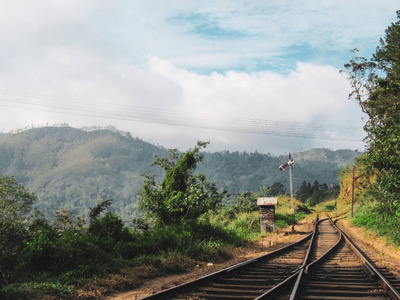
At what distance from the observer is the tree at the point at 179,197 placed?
17.1m

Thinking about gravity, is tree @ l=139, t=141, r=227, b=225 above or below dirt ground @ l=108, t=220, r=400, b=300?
above

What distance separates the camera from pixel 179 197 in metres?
17.3

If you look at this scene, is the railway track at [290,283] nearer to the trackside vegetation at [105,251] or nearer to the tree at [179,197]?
the trackside vegetation at [105,251]

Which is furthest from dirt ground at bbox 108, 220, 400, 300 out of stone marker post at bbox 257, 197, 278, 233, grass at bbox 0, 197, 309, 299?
stone marker post at bbox 257, 197, 278, 233

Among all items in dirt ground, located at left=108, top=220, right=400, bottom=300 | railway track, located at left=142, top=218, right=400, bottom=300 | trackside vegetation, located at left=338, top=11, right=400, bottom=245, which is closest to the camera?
railway track, located at left=142, top=218, right=400, bottom=300

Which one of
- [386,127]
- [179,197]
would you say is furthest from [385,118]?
[179,197]

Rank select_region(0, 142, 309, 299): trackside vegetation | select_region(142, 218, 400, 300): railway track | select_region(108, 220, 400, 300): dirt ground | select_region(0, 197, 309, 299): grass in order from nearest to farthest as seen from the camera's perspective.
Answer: select_region(142, 218, 400, 300): railway track, select_region(0, 197, 309, 299): grass, select_region(108, 220, 400, 300): dirt ground, select_region(0, 142, 309, 299): trackside vegetation

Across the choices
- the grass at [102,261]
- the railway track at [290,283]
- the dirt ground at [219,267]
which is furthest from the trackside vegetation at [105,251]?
the railway track at [290,283]

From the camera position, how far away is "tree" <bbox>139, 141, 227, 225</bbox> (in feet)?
56.0

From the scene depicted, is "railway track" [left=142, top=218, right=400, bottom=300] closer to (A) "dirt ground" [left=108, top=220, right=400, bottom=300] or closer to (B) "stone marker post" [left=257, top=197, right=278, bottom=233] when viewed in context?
(A) "dirt ground" [left=108, top=220, right=400, bottom=300]

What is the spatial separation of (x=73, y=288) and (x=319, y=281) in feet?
16.4

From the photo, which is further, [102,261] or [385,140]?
[385,140]

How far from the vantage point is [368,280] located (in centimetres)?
714

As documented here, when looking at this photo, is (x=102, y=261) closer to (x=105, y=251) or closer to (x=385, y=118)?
(x=105, y=251)
